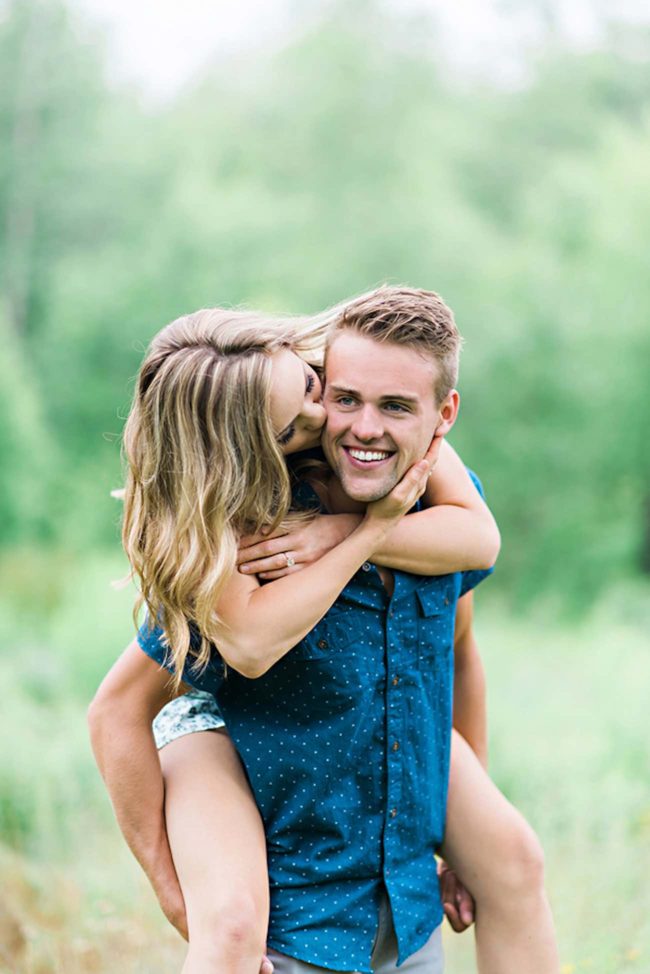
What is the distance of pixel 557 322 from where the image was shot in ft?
35.6

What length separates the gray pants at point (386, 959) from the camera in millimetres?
2123

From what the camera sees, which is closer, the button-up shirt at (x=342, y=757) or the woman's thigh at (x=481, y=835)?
the button-up shirt at (x=342, y=757)

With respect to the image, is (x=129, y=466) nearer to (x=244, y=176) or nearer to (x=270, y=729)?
(x=270, y=729)

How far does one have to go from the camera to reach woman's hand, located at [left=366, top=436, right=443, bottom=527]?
2062mm

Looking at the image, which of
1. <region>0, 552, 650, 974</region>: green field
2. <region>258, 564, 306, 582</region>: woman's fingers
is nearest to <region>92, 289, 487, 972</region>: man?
<region>258, 564, 306, 582</region>: woman's fingers

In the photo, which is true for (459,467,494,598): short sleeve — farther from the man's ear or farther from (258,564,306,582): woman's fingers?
(258,564,306,582): woman's fingers

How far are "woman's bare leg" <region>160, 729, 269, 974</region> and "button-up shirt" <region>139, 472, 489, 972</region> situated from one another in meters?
0.06

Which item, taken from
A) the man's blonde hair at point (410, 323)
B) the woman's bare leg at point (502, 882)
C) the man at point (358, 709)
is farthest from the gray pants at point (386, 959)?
the man's blonde hair at point (410, 323)

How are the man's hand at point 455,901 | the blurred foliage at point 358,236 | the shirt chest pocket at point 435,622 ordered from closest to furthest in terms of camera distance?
the shirt chest pocket at point 435,622 < the man's hand at point 455,901 < the blurred foliage at point 358,236

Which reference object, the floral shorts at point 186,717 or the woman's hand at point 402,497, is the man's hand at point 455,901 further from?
the woman's hand at point 402,497

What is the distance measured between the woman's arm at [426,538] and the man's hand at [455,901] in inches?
25.0

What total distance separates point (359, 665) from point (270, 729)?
7.3 inches

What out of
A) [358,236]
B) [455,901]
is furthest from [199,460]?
[358,236]

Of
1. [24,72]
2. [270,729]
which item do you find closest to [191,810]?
[270,729]
